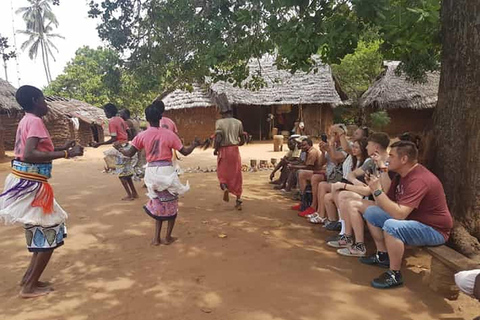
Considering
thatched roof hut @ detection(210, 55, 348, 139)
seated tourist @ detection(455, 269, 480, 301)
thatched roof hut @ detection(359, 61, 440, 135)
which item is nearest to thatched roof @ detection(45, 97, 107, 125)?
thatched roof hut @ detection(210, 55, 348, 139)

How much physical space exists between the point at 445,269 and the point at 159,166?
2992 millimetres

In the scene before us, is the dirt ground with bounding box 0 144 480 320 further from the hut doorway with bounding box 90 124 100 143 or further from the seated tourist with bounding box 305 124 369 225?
the hut doorway with bounding box 90 124 100 143

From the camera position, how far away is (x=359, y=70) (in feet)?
70.8

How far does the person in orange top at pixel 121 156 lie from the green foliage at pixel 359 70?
53.4ft

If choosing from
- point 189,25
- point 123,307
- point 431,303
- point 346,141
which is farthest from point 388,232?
point 189,25

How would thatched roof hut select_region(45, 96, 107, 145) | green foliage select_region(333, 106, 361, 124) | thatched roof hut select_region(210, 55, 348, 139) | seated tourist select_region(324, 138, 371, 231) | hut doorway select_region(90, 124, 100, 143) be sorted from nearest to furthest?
seated tourist select_region(324, 138, 371, 231)
thatched roof hut select_region(45, 96, 107, 145)
thatched roof hut select_region(210, 55, 348, 139)
hut doorway select_region(90, 124, 100, 143)
green foliage select_region(333, 106, 361, 124)

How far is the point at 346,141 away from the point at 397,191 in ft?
4.79

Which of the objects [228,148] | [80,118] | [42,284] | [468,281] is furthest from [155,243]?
[80,118]

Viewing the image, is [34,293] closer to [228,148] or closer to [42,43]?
[228,148]

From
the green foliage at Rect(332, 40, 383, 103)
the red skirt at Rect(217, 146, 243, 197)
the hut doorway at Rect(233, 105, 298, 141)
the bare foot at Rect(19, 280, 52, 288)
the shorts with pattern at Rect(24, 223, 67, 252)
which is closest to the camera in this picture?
the shorts with pattern at Rect(24, 223, 67, 252)

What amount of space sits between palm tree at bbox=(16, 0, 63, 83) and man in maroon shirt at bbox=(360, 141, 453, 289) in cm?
4338

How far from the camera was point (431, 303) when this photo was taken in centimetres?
286

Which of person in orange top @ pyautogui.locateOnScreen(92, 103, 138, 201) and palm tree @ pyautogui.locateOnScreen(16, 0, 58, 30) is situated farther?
palm tree @ pyautogui.locateOnScreen(16, 0, 58, 30)

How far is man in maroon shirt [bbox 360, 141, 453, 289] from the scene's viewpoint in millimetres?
2992
